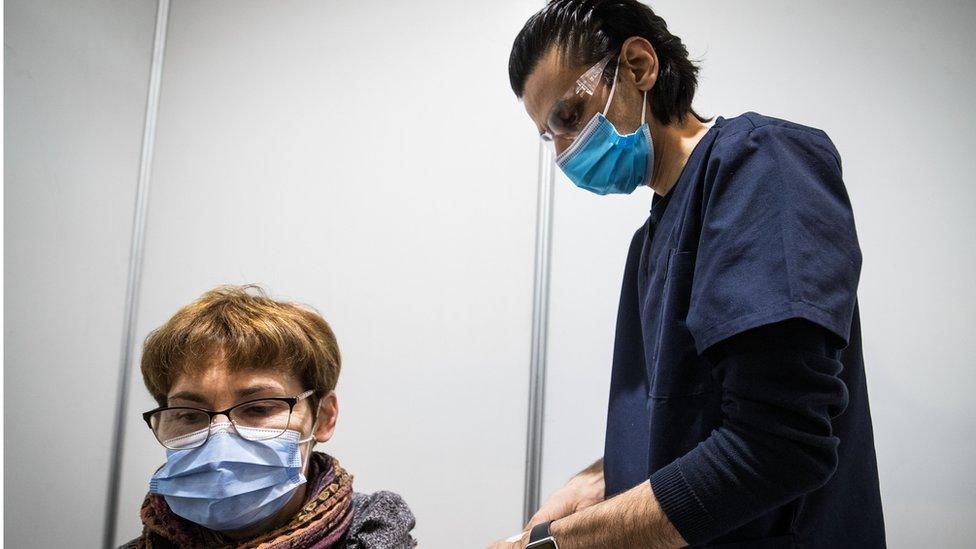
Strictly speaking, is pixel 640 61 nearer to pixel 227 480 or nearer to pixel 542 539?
pixel 542 539

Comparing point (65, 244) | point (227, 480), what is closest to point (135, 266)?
point (65, 244)

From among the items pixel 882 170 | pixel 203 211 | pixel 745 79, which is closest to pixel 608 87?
pixel 745 79

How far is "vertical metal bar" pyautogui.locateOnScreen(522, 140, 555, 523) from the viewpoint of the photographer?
4.76 feet

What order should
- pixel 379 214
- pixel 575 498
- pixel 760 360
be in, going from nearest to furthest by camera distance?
pixel 760 360 < pixel 575 498 < pixel 379 214

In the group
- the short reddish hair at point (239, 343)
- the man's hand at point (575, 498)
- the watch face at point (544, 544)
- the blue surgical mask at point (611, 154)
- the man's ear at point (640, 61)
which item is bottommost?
the man's hand at point (575, 498)

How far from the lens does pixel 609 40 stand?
3.17 feet

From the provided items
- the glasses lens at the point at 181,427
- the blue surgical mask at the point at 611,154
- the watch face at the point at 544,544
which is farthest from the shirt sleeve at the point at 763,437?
the glasses lens at the point at 181,427

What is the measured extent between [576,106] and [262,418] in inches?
28.2

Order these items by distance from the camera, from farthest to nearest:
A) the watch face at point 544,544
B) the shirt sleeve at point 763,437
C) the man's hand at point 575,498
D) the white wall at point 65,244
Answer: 1. the white wall at point 65,244
2. the man's hand at point 575,498
3. the watch face at point 544,544
4. the shirt sleeve at point 763,437

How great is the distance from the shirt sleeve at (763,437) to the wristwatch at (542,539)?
16cm

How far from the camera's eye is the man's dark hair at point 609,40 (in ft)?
3.12

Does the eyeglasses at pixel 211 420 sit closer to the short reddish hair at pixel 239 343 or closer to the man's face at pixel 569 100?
the short reddish hair at pixel 239 343

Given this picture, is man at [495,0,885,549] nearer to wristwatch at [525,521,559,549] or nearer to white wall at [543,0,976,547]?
wristwatch at [525,521,559,549]

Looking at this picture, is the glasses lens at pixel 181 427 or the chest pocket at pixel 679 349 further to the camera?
the glasses lens at pixel 181 427
